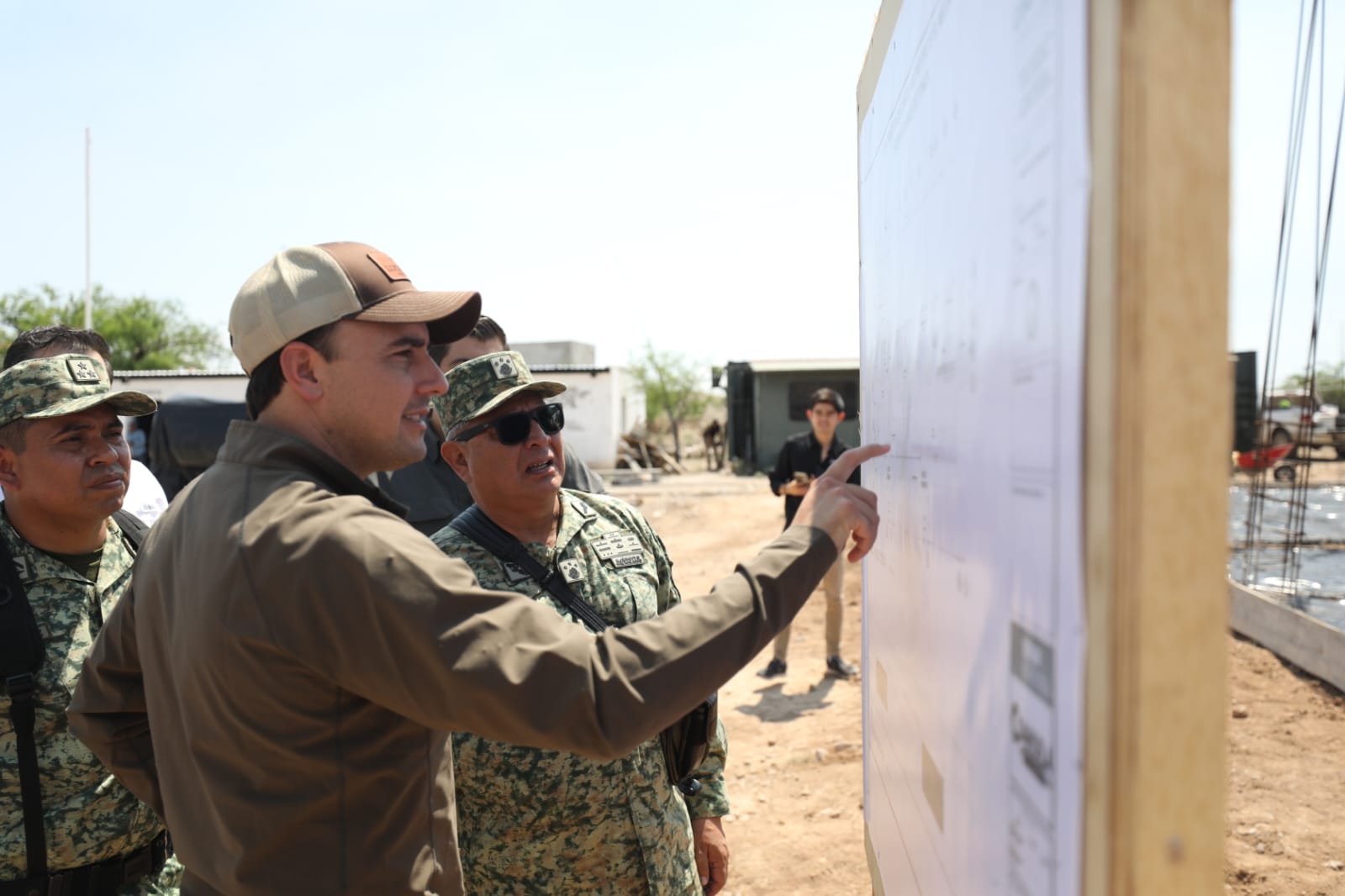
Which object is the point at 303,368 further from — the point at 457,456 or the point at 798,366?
the point at 798,366

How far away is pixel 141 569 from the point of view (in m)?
1.55

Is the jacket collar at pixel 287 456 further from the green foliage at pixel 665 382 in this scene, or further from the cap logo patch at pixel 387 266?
the green foliage at pixel 665 382

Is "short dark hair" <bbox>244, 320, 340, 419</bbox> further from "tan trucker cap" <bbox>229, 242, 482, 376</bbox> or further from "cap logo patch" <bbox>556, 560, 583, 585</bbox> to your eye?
"cap logo patch" <bbox>556, 560, 583, 585</bbox>

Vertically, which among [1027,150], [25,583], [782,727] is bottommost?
[782,727]

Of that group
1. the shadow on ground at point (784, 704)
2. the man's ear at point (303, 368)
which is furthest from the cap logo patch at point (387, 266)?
the shadow on ground at point (784, 704)

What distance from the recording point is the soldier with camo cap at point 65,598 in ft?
6.70

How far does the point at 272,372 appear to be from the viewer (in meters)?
1.48

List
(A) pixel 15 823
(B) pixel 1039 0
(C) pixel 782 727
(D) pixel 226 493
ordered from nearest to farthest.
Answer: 1. (B) pixel 1039 0
2. (D) pixel 226 493
3. (A) pixel 15 823
4. (C) pixel 782 727

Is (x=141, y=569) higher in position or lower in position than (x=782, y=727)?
higher

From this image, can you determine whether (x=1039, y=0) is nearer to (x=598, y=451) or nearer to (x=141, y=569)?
(x=141, y=569)

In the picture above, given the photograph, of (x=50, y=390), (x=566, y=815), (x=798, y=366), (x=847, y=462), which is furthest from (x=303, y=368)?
(x=798, y=366)

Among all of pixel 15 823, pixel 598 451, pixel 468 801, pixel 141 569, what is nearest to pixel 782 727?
pixel 468 801

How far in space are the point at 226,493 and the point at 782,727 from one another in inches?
194

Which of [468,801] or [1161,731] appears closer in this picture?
[1161,731]
